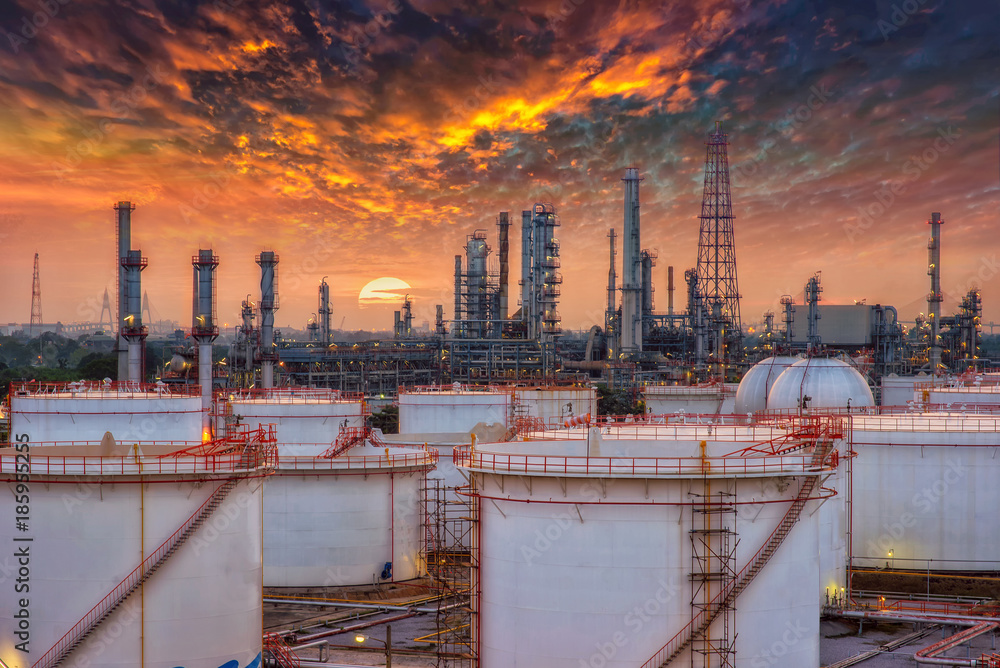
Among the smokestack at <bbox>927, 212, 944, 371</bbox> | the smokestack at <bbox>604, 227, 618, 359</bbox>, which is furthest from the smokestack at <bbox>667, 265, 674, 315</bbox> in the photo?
the smokestack at <bbox>927, 212, 944, 371</bbox>

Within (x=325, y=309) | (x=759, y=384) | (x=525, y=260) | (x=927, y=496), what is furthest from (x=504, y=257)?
(x=927, y=496)

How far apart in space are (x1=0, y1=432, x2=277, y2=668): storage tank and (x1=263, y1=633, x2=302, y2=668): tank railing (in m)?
3.04

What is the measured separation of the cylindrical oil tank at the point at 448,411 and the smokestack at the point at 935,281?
45.9 metres

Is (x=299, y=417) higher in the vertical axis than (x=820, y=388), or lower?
lower

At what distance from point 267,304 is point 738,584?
44453 mm

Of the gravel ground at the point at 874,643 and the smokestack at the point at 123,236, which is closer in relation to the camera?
the gravel ground at the point at 874,643

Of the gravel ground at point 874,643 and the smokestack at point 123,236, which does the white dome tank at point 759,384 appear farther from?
the smokestack at point 123,236

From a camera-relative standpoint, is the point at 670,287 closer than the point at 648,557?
No

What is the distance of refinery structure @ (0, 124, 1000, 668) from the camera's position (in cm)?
1842

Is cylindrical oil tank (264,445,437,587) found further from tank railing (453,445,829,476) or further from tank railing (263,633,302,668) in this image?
tank railing (453,445,829,476)

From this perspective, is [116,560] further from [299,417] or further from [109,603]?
[299,417]

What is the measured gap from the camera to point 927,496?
31.9 meters

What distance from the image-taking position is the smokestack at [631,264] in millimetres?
85062

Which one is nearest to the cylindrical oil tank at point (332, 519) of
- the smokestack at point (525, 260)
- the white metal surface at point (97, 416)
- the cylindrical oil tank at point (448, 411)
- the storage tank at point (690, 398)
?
the white metal surface at point (97, 416)
